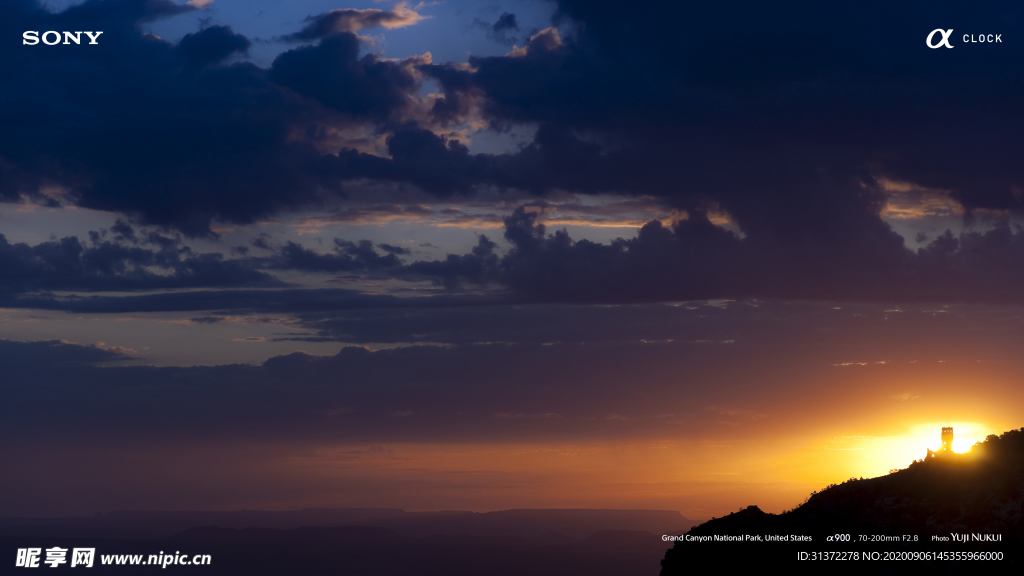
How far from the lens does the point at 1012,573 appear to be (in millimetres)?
51094

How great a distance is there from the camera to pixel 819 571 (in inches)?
2255

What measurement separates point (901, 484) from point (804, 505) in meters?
7.18

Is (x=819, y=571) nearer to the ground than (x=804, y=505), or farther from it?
nearer to the ground

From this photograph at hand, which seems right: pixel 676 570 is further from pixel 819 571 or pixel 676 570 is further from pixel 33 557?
pixel 33 557

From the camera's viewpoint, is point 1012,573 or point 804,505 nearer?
point 1012,573

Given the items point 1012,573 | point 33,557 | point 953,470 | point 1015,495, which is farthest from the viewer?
point 33,557

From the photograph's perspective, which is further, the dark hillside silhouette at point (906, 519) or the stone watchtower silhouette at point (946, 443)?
the stone watchtower silhouette at point (946, 443)

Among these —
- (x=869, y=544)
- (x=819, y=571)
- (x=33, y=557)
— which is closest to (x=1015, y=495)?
(x=869, y=544)

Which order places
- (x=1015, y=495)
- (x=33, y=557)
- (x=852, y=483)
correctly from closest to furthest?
(x=1015, y=495) → (x=852, y=483) → (x=33, y=557)

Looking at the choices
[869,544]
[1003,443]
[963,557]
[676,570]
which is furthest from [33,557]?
[1003,443]

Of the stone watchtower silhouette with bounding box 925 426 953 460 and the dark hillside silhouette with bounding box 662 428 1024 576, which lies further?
the stone watchtower silhouette with bounding box 925 426 953 460

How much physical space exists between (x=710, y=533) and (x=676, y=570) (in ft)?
12.8

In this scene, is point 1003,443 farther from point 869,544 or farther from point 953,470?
point 869,544

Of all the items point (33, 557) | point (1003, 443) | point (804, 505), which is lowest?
point (33, 557)
